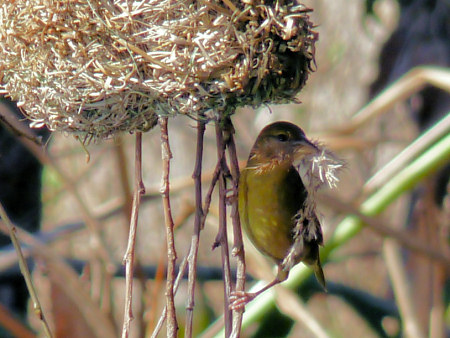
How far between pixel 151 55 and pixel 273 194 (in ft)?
2.40

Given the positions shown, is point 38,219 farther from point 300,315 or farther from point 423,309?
point 423,309

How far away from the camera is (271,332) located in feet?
11.3

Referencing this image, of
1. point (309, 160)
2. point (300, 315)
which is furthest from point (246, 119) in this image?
point (309, 160)

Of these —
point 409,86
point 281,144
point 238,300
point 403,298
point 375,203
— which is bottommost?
point 403,298

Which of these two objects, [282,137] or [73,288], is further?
[73,288]

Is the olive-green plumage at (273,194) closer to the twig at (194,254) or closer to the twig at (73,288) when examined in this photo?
the twig at (194,254)

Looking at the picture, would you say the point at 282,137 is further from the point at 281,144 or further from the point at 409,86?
the point at 409,86

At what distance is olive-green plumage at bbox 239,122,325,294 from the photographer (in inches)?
82.8

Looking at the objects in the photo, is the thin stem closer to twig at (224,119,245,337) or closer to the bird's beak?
the bird's beak

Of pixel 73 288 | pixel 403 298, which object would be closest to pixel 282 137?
pixel 73 288

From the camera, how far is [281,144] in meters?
2.09

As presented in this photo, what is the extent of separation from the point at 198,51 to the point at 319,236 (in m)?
0.79

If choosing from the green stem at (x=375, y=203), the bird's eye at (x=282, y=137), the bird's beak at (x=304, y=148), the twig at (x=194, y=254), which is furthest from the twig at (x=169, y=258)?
the green stem at (x=375, y=203)

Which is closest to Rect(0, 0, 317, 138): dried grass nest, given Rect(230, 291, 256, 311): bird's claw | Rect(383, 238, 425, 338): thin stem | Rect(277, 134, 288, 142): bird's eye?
Rect(277, 134, 288, 142): bird's eye
